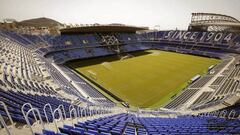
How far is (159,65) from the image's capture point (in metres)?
43.7

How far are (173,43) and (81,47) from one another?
36.9 m

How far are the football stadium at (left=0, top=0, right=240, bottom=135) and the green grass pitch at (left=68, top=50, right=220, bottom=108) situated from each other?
149mm

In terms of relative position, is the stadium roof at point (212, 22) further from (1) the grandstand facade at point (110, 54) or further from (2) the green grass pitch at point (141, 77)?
(2) the green grass pitch at point (141, 77)

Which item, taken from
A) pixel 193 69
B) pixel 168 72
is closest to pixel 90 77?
pixel 168 72

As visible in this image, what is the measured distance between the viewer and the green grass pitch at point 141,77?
25.8m

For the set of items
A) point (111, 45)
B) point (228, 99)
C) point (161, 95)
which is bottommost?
point (161, 95)

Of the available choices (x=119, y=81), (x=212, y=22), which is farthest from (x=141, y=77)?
(x=212, y=22)

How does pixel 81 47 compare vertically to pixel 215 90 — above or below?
above

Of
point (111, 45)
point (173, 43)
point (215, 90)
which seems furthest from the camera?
point (173, 43)

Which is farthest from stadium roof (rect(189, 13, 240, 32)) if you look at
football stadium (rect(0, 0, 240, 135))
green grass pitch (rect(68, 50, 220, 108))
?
green grass pitch (rect(68, 50, 220, 108))

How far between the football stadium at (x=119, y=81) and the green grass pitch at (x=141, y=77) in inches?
5.9

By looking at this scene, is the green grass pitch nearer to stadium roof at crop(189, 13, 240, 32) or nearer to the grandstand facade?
the grandstand facade

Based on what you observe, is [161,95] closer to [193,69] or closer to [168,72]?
[168,72]

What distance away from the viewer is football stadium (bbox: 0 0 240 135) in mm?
7668
